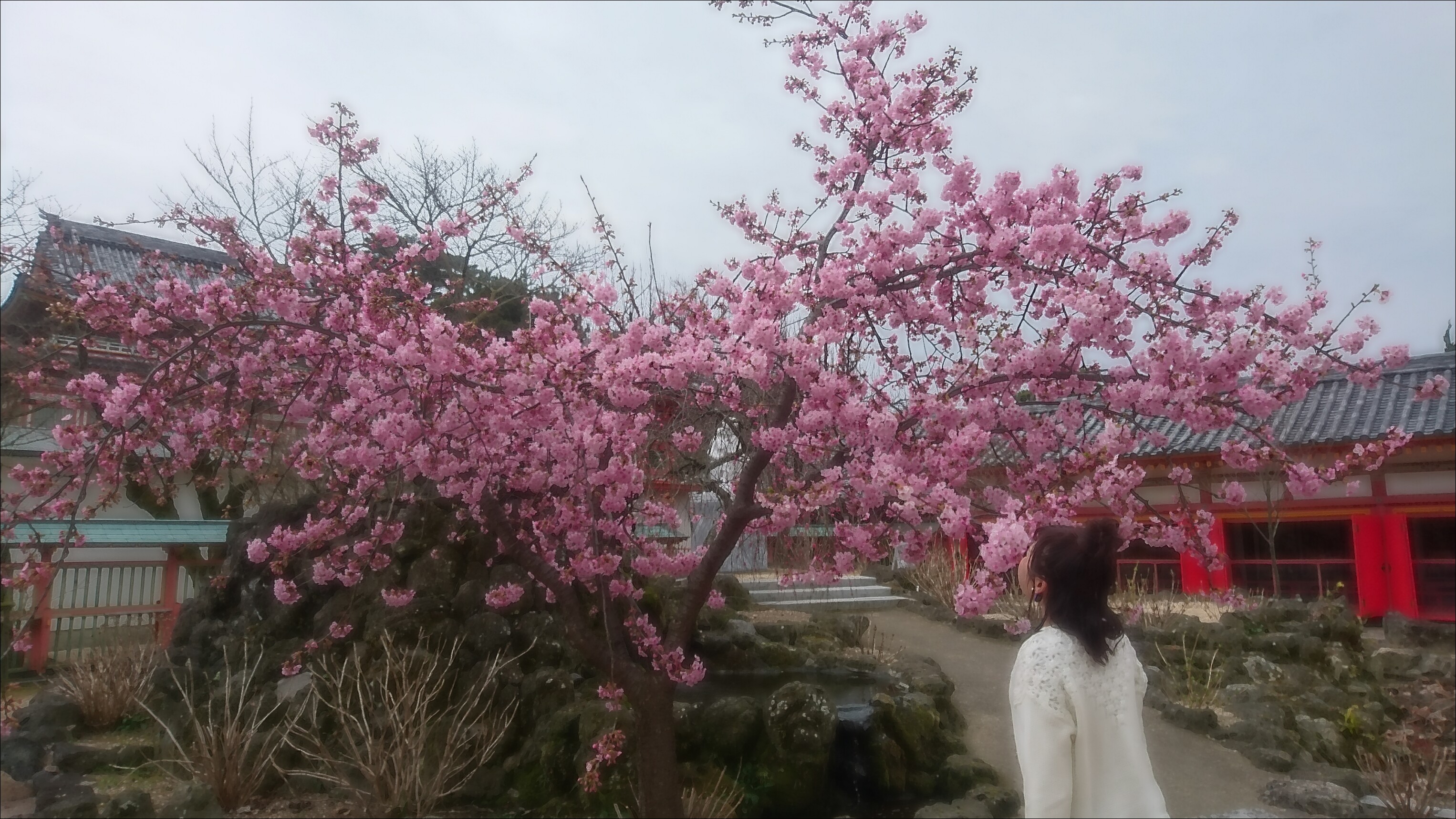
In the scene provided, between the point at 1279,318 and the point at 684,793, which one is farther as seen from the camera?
the point at 684,793

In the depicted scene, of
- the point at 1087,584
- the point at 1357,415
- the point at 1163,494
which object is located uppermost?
the point at 1357,415

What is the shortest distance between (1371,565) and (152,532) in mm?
14164

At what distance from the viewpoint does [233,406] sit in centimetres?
469

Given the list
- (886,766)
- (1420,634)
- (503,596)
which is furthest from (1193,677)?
(503,596)

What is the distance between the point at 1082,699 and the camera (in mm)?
1868

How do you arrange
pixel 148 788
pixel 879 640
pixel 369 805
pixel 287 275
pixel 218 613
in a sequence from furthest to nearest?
pixel 879 640 < pixel 218 613 < pixel 148 788 < pixel 369 805 < pixel 287 275

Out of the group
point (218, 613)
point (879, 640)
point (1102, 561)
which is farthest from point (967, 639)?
point (1102, 561)

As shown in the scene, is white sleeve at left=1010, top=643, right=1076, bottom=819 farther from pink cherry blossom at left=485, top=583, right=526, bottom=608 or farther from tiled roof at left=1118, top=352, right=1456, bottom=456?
tiled roof at left=1118, top=352, right=1456, bottom=456

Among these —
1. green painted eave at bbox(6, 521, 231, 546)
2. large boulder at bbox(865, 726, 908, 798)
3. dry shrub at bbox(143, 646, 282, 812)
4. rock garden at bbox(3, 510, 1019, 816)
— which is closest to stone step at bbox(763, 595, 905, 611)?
rock garden at bbox(3, 510, 1019, 816)

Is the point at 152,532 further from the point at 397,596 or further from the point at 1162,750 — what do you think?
the point at 1162,750

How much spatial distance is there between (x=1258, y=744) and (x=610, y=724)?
4.83m

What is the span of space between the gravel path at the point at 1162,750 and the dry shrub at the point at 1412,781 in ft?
2.03

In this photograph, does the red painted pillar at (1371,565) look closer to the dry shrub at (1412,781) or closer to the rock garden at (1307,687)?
the rock garden at (1307,687)

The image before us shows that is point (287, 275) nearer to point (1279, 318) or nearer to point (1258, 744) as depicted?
point (1279, 318)
